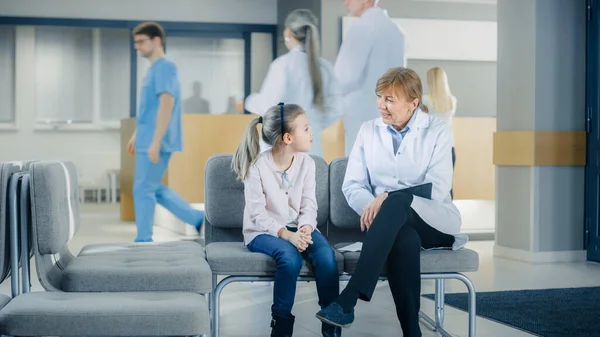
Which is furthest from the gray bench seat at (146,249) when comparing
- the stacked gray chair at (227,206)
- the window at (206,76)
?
the window at (206,76)

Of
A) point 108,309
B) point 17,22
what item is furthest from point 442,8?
point 108,309

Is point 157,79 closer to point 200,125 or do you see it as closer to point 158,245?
point 200,125

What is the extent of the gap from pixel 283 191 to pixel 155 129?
3598 mm

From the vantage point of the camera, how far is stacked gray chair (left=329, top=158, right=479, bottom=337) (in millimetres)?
3070

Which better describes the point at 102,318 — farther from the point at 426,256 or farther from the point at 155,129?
the point at 155,129

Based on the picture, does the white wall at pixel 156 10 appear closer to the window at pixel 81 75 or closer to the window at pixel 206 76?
the window at pixel 206 76

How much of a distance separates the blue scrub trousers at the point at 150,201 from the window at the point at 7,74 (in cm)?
676

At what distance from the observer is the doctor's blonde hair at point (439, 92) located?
22.6ft

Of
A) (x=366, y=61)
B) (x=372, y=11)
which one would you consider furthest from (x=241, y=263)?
(x=372, y=11)

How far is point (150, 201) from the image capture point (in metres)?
6.52

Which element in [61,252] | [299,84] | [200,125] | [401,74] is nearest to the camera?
[61,252]

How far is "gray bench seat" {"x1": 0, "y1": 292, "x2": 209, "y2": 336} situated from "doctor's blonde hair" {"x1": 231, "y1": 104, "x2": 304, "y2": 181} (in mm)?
995

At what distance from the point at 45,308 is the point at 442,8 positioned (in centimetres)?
712

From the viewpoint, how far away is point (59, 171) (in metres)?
2.78
